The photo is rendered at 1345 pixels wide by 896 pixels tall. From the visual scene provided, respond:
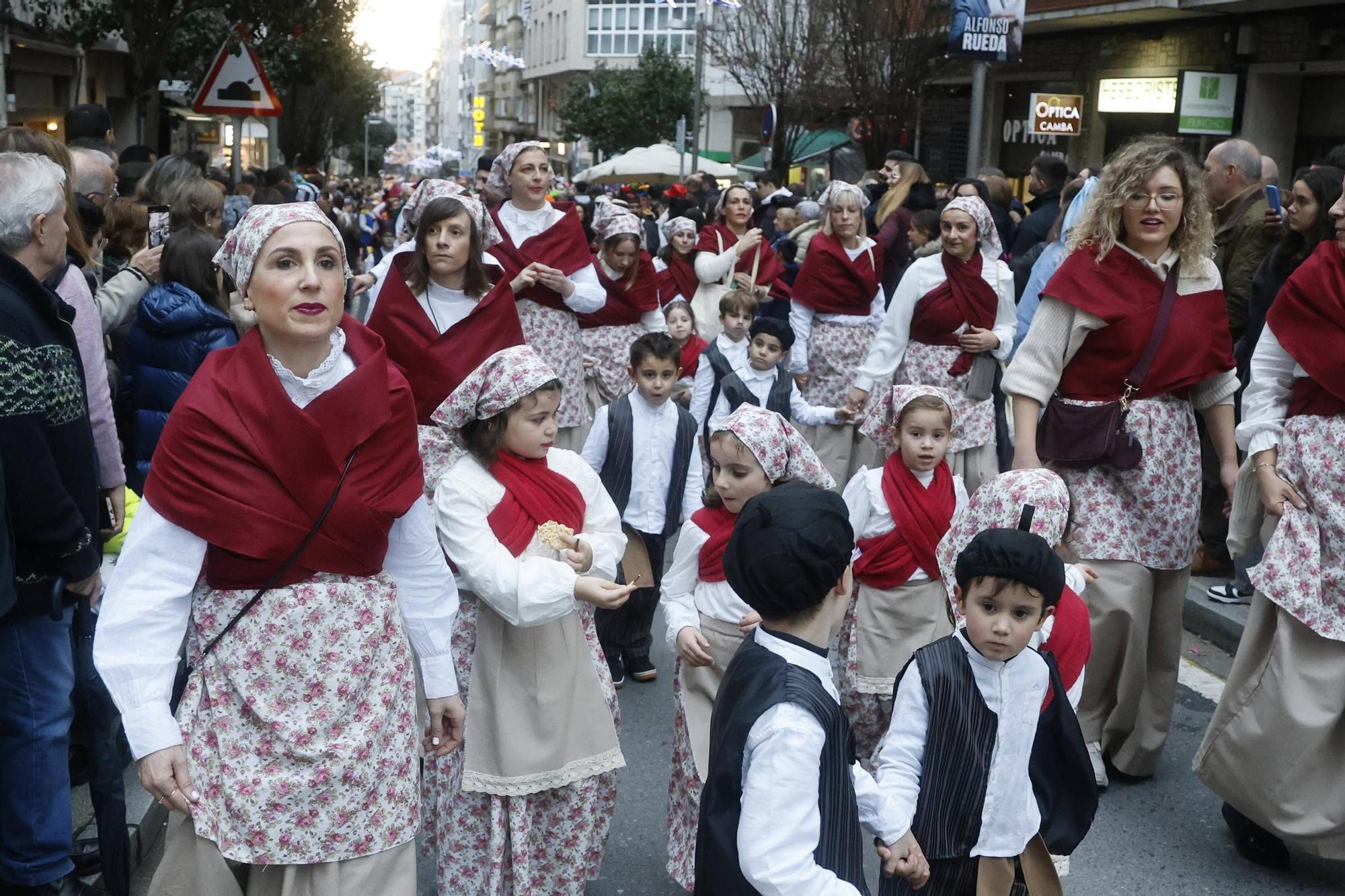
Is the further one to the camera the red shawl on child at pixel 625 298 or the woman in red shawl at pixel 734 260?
the woman in red shawl at pixel 734 260

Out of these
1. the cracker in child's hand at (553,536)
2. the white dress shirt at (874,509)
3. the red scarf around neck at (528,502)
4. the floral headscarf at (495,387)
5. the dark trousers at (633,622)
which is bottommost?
the dark trousers at (633,622)

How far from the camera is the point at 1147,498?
5.16 m

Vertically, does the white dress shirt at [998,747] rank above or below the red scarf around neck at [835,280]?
below

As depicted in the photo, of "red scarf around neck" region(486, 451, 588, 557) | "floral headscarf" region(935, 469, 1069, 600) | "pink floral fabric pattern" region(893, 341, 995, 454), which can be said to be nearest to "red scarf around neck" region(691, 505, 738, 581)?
"red scarf around neck" region(486, 451, 588, 557)

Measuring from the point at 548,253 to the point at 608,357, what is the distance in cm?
108

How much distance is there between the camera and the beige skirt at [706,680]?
14.3 feet

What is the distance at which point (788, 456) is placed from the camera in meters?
4.40

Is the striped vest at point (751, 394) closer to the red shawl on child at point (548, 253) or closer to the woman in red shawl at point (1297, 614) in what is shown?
the red shawl on child at point (548, 253)

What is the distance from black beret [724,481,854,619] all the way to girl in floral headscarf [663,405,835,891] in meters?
1.38

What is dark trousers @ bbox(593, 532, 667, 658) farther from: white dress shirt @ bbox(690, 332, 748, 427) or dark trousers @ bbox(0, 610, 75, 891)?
dark trousers @ bbox(0, 610, 75, 891)

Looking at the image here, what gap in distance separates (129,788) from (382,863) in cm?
237

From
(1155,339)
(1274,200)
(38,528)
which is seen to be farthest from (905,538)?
(1274,200)

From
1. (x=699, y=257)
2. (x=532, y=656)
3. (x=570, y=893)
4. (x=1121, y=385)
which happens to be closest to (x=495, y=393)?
(x=532, y=656)

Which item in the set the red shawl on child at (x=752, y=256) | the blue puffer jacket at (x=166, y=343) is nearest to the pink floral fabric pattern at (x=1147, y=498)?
the blue puffer jacket at (x=166, y=343)
